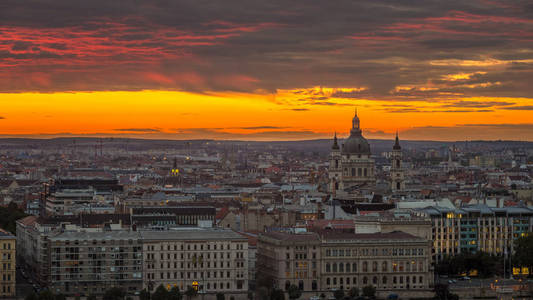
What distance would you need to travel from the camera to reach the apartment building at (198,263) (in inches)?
4158

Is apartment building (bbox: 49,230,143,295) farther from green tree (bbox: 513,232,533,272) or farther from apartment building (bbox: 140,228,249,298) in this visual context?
green tree (bbox: 513,232,533,272)

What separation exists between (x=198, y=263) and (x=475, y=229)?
31208 millimetres

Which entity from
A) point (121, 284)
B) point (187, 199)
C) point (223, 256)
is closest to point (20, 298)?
point (121, 284)

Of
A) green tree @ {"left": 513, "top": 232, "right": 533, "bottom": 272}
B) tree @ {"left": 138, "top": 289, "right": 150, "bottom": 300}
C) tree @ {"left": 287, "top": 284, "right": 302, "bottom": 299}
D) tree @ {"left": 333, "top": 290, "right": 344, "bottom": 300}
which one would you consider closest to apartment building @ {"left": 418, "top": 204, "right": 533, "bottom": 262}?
green tree @ {"left": 513, "top": 232, "right": 533, "bottom": 272}

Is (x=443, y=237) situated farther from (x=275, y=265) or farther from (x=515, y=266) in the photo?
(x=275, y=265)

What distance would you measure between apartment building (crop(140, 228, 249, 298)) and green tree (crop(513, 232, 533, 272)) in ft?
79.9

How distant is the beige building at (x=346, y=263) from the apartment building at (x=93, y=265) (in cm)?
1006

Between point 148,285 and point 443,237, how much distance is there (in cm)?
3166

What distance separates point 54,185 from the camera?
7392 inches

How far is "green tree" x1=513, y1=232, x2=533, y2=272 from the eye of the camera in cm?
11594

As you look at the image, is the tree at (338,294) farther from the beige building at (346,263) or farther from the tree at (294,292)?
the tree at (294,292)

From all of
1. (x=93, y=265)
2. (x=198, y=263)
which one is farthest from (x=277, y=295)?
(x=93, y=265)

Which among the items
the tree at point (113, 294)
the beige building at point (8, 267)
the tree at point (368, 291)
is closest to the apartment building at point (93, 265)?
the beige building at point (8, 267)

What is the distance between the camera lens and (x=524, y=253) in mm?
116438
